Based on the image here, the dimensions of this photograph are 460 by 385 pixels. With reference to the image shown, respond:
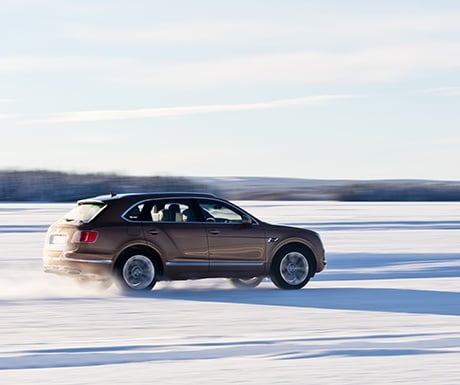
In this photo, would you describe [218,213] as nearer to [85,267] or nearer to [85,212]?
[85,212]

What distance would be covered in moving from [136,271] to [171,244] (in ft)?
2.09

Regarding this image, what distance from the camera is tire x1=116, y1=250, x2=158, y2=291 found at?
1675 cm

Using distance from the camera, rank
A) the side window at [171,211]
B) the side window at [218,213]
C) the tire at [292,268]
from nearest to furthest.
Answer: the side window at [171,211] < the side window at [218,213] < the tire at [292,268]

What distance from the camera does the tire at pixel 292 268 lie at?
58.1 feet

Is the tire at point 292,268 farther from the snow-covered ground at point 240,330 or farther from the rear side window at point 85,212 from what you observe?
the rear side window at point 85,212

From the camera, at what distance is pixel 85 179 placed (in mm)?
88312

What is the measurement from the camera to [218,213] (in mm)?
17609

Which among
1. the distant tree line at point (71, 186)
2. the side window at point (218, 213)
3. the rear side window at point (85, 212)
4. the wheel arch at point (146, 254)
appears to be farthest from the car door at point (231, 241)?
the distant tree line at point (71, 186)

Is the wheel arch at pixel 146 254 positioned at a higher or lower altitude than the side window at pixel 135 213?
lower

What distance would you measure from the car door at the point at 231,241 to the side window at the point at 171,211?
0.23 meters

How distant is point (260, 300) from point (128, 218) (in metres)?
2.38

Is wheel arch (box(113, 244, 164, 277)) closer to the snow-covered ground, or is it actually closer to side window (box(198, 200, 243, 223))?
the snow-covered ground

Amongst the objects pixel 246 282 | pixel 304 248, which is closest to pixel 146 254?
pixel 246 282

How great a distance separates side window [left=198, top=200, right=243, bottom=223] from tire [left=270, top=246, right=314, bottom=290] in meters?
0.87
